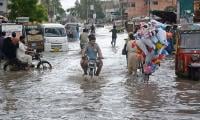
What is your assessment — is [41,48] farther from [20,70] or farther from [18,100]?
[18,100]

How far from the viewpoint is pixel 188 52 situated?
18.2 m

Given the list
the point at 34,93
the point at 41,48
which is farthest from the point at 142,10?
the point at 34,93

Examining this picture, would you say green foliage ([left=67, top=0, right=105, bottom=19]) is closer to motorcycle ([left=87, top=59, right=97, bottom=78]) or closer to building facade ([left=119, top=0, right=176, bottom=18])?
building facade ([left=119, top=0, right=176, bottom=18])

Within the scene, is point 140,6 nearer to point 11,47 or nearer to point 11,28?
point 11,28

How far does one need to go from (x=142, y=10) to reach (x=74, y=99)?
342ft

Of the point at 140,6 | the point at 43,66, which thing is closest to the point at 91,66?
the point at 43,66

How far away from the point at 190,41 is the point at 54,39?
18607 mm

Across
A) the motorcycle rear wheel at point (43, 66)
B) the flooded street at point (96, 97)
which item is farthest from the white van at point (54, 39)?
the flooded street at point (96, 97)

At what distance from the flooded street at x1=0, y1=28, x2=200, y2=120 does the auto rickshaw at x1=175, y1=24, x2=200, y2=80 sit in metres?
0.34

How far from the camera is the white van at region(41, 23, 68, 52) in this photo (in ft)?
120

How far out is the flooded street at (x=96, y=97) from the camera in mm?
11930

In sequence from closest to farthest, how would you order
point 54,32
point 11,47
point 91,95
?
point 91,95
point 11,47
point 54,32

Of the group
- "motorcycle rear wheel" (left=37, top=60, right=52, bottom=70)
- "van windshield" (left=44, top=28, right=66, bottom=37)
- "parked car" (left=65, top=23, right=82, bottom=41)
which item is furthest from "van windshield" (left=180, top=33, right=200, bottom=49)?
"parked car" (left=65, top=23, right=82, bottom=41)

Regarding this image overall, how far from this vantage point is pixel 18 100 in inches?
564
